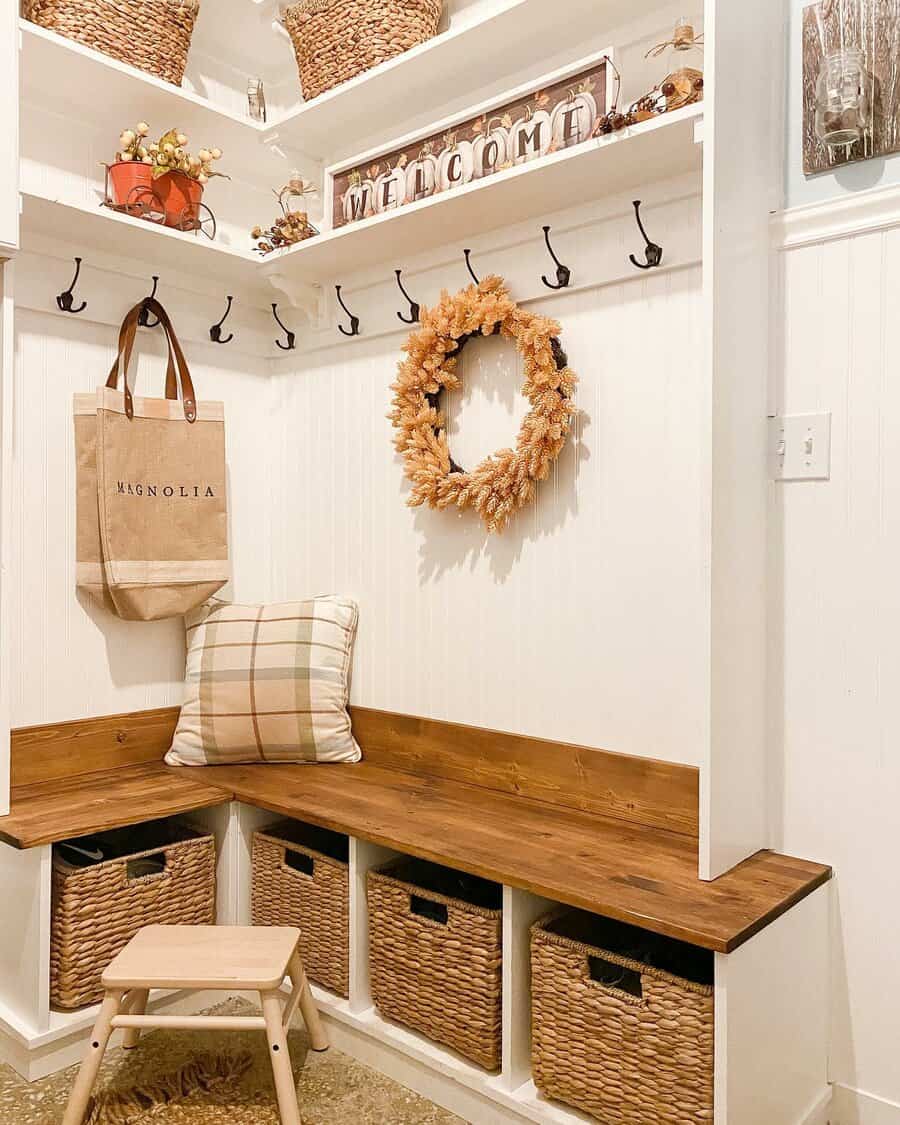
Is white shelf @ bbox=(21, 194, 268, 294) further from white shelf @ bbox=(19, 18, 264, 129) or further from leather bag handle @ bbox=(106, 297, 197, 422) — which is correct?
white shelf @ bbox=(19, 18, 264, 129)

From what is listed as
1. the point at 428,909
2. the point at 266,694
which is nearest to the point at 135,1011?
the point at 428,909

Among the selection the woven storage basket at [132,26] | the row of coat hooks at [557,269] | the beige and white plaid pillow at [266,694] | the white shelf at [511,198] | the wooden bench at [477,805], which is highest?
the woven storage basket at [132,26]

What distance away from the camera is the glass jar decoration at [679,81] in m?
1.71

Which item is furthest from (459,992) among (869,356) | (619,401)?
(869,356)

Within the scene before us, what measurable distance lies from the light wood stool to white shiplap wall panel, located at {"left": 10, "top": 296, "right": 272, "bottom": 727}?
32.2 inches

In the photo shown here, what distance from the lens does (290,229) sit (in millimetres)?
2463

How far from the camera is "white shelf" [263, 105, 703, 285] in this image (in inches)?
69.4

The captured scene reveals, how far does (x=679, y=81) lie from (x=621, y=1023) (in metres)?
1.71

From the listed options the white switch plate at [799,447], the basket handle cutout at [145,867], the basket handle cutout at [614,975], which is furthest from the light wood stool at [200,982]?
the white switch plate at [799,447]

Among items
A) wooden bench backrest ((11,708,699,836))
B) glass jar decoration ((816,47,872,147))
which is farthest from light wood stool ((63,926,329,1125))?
glass jar decoration ((816,47,872,147))

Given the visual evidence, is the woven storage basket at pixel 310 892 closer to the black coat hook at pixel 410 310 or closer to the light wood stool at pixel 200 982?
the light wood stool at pixel 200 982

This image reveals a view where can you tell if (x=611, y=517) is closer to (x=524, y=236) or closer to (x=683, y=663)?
(x=683, y=663)

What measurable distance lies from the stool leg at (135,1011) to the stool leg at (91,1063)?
19 centimetres

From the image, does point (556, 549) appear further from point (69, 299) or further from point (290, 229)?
point (69, 299)
